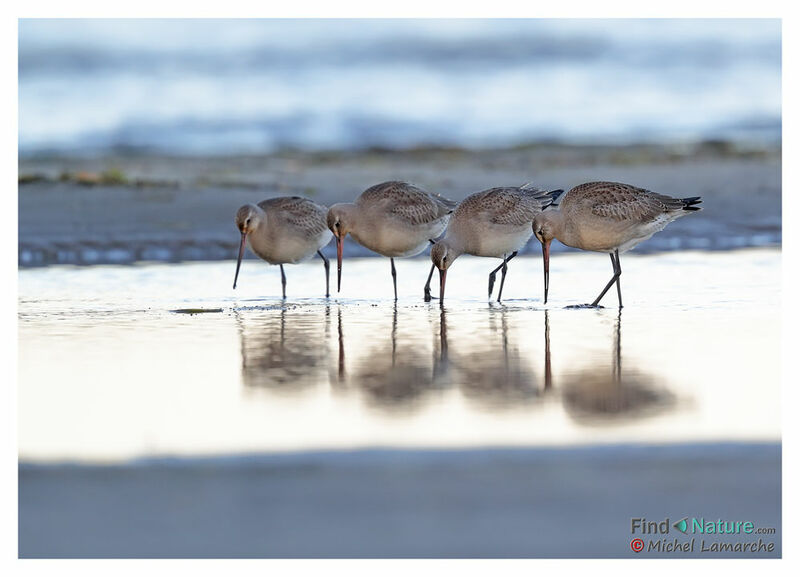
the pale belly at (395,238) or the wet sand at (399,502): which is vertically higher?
the pale belly at (395,238)

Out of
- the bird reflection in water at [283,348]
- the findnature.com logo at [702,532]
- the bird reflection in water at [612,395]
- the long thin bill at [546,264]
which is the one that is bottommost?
the findnature.com logo at [702,532]

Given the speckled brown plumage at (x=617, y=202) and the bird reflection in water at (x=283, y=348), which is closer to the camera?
the bird reflection in water at (x=283, y=348)

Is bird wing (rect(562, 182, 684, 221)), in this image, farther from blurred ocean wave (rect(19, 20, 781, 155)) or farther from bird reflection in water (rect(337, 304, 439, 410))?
blurred ocean wave (rect(19, 20, 781, 155))

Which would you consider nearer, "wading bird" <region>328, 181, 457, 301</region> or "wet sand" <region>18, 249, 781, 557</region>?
"wet sand" <region>18, 249, 781, 557</region>

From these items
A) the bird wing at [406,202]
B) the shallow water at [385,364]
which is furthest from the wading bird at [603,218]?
the bird wing at [406,202]

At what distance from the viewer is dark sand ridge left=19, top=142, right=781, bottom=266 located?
12.5 meters

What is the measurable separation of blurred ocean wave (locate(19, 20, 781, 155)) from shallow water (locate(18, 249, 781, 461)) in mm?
12058

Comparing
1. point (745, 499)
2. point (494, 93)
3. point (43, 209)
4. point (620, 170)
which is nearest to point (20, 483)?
point (745, 499)

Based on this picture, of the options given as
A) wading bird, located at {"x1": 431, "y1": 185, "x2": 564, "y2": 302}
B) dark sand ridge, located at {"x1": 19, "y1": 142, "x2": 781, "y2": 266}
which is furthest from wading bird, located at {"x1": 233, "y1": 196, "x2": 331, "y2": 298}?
dark sand ridge, located at {"x1": 19, "y1": 142, "x2": 781, "y2": 266}

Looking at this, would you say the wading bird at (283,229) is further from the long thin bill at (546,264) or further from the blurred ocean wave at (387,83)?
the blurred ocean wave at (387,83)

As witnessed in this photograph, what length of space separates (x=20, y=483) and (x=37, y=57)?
2277 centimetres

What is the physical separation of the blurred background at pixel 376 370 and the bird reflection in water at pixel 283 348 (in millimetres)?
29

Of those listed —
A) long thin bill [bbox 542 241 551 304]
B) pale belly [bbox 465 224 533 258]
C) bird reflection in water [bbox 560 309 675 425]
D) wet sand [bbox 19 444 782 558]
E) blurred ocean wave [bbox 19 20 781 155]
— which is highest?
blurred ocean wave [bbox 19 20 781 155]

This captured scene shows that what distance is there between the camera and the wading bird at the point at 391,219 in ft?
32.9
